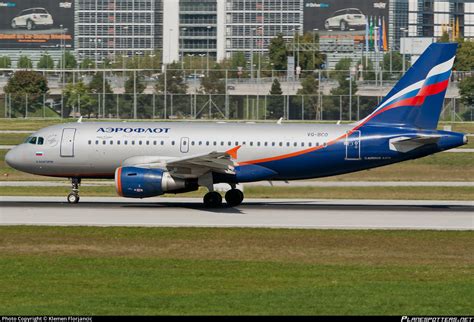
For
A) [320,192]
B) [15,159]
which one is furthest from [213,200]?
[320,192]

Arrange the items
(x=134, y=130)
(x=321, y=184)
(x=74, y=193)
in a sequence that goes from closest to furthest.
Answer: (x=134, y=130) → (x=74, y=193) → (x=321, y=184)

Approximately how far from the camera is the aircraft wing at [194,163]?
42.9 m

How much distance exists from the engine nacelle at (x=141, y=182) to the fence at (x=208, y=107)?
62798 mm

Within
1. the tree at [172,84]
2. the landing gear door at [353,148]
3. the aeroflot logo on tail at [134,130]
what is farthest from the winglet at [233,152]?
the tree at [172,84]

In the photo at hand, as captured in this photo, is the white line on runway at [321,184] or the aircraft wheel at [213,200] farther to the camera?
the white line on runway at [321,184]

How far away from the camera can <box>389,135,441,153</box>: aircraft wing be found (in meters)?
44.4

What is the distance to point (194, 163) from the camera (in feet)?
142

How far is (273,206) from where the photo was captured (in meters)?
46.4

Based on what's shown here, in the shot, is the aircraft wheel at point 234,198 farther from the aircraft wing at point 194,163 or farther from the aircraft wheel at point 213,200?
the aircraft wing at point 194,163

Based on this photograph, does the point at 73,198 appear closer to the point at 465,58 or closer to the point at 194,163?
the point at 194,163

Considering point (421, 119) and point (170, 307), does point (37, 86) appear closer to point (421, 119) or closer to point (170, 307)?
point (421, 119)

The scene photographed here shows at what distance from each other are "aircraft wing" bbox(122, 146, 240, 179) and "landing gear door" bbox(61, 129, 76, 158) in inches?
101

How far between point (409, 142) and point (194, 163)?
30.4ft

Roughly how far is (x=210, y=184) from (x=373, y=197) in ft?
36.1
